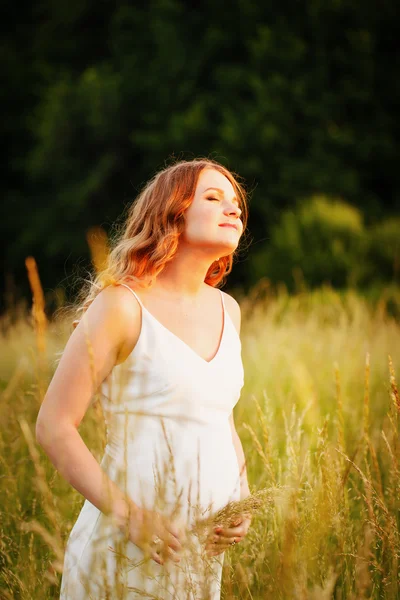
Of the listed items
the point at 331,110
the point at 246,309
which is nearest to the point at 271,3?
the point at 331,110

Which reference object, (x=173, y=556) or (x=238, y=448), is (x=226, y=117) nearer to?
(x=238, y=448)

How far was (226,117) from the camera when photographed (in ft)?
51.9

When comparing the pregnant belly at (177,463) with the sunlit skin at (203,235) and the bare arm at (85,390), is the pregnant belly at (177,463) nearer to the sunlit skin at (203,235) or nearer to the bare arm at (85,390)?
the bare arm at (85,390)

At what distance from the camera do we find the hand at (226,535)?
1524mm

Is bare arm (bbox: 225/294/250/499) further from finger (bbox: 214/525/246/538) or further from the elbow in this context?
the elbow

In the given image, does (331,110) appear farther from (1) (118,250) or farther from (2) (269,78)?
(1) (118,250)

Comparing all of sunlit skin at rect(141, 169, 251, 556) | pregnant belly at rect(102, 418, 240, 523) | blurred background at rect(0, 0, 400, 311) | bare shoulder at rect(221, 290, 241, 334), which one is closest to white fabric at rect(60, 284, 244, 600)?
pregnant belly at rect(102, 418, 240, 523)

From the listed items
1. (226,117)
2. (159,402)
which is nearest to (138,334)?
(159,402)

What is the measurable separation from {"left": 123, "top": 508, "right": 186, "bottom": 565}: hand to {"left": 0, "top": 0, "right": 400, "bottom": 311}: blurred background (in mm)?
14038

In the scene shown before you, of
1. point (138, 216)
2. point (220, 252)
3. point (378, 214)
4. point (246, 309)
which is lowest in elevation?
point (220, 252)

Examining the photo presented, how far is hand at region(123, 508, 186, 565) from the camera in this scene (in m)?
1.31

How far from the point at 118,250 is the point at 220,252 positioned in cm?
36

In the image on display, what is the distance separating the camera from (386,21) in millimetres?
16906

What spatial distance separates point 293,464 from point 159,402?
1.84ft
